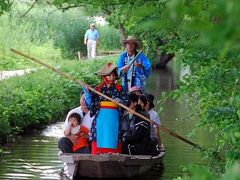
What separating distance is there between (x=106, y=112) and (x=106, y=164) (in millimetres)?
750

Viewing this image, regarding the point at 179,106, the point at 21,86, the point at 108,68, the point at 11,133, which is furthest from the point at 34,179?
the point at 179,106

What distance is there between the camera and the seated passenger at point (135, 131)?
30.5 feet

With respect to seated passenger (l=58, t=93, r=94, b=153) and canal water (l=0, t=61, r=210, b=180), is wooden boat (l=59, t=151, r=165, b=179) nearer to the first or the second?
seated passenger (l=58, t=93, r=94, b=153)

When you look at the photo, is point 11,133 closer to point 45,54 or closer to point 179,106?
point 179,106

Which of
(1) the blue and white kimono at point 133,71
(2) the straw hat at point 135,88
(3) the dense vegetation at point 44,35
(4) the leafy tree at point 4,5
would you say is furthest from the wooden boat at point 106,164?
(3) the dense vegetation at point 44,35

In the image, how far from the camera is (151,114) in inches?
408

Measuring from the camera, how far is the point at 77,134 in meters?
Result: 9.38

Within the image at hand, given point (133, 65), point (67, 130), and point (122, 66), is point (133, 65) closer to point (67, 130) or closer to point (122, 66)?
point (122, 66)

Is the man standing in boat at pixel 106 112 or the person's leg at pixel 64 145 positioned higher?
the man standing in boat at pixel 106 112

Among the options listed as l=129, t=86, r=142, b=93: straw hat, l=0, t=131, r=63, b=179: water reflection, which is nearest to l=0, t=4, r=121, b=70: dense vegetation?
l=0, t=131, r=63, b=179: water reflection

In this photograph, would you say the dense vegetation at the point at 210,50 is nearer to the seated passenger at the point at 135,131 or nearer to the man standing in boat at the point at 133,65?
the seated passenger at the point at 135,131

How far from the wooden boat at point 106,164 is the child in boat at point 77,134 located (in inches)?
12.0

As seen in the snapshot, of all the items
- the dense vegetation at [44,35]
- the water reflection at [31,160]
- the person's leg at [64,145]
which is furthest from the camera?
the dense vegetation at [44,35]

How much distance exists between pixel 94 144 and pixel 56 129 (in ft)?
17.4
